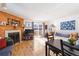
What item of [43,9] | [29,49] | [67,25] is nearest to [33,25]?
[43,9]

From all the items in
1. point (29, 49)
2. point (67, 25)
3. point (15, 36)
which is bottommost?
point (29, 49)

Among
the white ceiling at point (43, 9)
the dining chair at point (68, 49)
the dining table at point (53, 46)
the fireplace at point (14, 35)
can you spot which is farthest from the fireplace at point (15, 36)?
the dining chair at point (68, 49)

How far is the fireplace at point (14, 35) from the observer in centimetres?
226

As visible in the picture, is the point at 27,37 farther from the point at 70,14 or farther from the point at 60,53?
the point at 70,14

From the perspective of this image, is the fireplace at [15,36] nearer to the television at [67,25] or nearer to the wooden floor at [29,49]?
the wooden floor at [29,49]

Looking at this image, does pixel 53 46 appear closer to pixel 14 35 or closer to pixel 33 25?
pixel 33 25

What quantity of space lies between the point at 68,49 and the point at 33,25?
836 mm

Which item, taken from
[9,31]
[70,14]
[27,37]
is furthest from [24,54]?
[70,14]

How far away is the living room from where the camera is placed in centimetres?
219

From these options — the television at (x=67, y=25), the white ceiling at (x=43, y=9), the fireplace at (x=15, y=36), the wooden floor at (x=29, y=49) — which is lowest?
the wooden floor at (x=29, y=49)

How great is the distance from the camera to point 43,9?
2.25m

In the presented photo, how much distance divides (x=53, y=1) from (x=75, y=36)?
79 centimetres

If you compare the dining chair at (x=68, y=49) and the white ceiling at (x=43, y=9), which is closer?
the dining chair at (x=68, y=49)

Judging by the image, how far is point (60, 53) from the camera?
2191 mm
